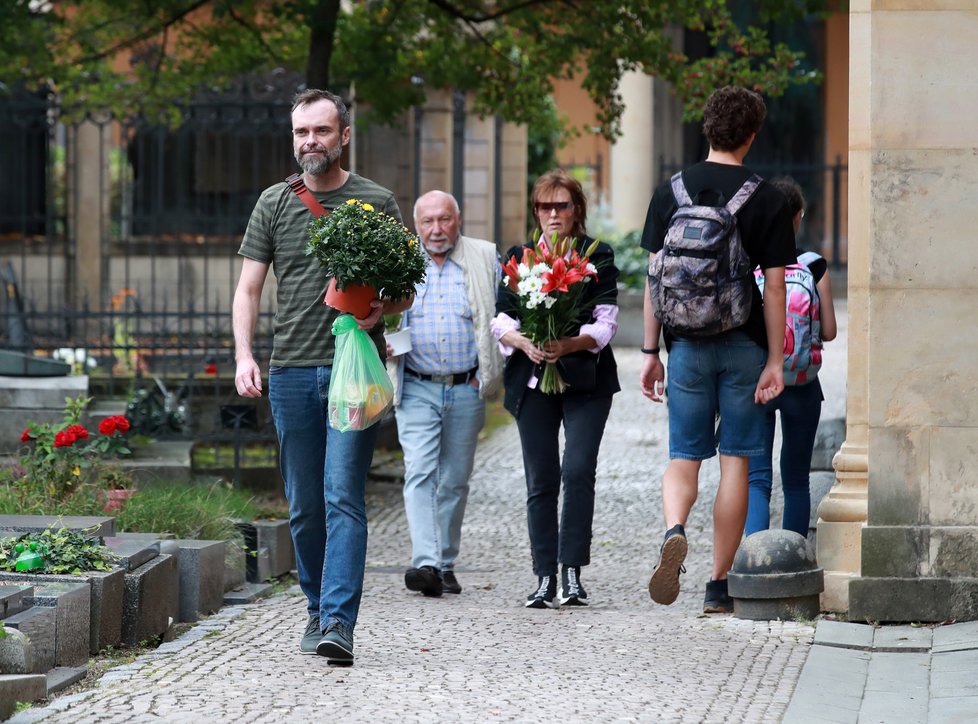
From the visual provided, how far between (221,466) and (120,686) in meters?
5.01

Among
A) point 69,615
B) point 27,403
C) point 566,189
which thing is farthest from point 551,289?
point 27,403

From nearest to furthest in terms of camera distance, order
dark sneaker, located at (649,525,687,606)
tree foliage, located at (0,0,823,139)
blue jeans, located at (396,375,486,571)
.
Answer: dark sneaker, located at (649,525,687,606) < blue jeans, located at (396,375,486,571) < tree foliage, located at (0,0,823,139)

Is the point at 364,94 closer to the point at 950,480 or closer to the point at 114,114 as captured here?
the point at 114,114

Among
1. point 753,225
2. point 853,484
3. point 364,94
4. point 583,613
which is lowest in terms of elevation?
point 583,613

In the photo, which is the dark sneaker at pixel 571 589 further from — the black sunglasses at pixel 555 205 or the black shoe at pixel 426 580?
the black sunglasses at pixel 555 205

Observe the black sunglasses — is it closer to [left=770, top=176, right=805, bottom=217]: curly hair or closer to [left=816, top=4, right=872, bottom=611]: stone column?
[left=770, top=176, right=805, bottom=217]: curly hair

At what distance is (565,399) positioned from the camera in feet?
24.3

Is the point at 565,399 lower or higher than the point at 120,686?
higher

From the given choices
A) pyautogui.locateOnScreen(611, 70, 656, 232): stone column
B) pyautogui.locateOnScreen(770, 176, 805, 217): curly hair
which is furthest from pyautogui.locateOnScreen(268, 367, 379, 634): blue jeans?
pyautogui.locateOnScreen(611, 70, 656, 232): stone column

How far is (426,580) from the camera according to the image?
24.3 ft

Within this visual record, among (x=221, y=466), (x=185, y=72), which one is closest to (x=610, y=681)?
(x=221, y=466)

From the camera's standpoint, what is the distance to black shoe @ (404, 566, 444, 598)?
742 cm

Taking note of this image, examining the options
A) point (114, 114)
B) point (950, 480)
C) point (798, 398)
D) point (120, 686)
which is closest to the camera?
point (120, 686)

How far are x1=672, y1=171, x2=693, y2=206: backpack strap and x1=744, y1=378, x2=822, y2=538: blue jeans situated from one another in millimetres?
1270
